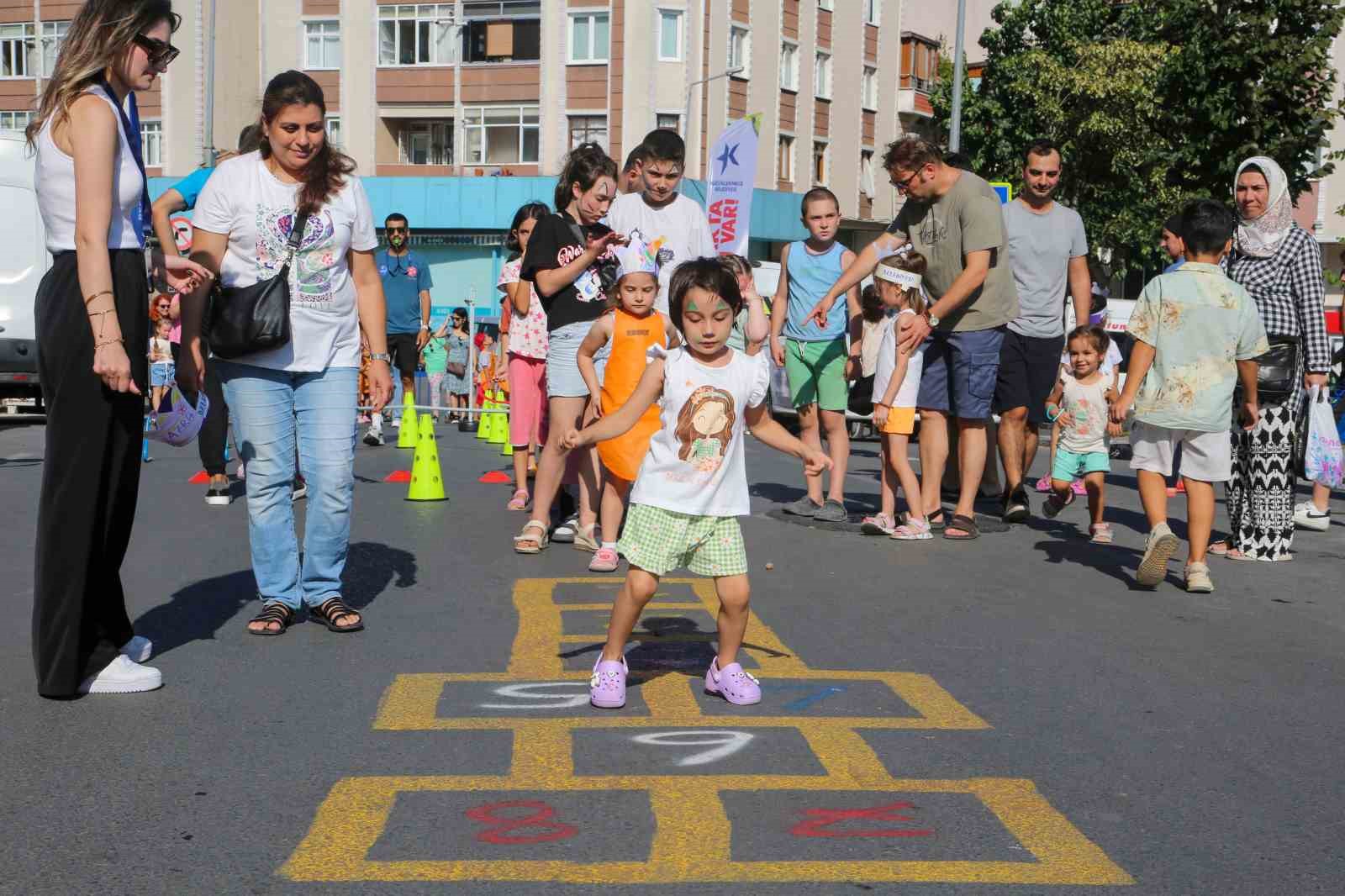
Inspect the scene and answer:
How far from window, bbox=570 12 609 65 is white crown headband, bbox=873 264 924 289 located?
128 feet

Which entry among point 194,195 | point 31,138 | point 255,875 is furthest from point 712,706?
point 194,195

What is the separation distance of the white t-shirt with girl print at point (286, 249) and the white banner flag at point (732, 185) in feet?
63.2

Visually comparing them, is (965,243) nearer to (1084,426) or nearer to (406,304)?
(1084,426)

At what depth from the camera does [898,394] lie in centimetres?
958

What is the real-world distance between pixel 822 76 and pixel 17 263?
122 feet

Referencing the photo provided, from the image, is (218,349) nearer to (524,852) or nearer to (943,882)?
(524,852)

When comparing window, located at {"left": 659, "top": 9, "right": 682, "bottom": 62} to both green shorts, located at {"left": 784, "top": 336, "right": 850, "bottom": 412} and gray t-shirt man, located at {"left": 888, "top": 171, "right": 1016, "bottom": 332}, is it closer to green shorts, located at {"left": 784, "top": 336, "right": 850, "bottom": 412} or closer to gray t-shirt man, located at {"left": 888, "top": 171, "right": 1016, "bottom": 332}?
green shorts, located at {"left": 784, "top": 336, "right": 850, "bottom": 412}

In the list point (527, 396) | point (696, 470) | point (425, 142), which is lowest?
point (527, 396)

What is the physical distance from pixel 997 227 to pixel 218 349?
487 cm

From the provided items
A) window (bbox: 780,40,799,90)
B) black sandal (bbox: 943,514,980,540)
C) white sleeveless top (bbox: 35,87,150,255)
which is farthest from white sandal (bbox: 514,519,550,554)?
window (bbox: 780,40,799,90)

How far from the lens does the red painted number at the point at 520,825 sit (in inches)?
149

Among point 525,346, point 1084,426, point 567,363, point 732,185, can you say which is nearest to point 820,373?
point 1084,426

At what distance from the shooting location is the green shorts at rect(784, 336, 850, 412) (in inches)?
396

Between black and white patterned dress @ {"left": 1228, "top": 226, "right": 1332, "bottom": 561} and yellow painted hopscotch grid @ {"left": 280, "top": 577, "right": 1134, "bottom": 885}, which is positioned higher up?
black and white patterned dress @ {"left": 1228, "top": 226, "right": 1332, "bottom": 561}
